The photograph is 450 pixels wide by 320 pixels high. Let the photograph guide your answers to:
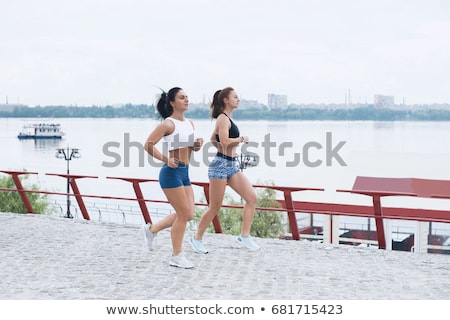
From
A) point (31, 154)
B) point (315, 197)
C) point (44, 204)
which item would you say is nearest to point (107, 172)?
point (31, 154)

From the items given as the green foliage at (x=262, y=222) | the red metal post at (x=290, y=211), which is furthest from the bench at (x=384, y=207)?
the green foliage at (x=262, y=222)

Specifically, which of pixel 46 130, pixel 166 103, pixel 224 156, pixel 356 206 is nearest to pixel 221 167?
pixel 224 156

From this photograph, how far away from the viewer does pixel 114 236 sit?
9.06 meters

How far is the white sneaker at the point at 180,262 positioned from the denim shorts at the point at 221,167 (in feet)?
3.07

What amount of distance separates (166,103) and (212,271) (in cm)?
176

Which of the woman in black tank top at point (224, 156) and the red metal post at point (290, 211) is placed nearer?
the woman in black tank top at point (224, 156)

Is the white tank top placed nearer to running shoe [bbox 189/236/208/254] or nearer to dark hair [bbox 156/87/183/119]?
dark hair [bbox 156/87/183/119]

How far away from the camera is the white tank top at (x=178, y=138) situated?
22.3 feet

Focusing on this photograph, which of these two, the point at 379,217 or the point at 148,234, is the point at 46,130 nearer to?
the point at 148,234

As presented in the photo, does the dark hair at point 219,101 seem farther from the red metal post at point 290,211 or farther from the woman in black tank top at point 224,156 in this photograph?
the red metal post at point 290,211

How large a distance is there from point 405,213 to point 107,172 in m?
77.1

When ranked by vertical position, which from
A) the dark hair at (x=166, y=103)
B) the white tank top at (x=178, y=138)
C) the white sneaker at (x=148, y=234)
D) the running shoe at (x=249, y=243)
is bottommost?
the running shoe at (x=249, y=243)

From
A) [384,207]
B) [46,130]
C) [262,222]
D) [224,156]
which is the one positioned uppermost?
[224,156]

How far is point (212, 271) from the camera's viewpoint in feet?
22.8
